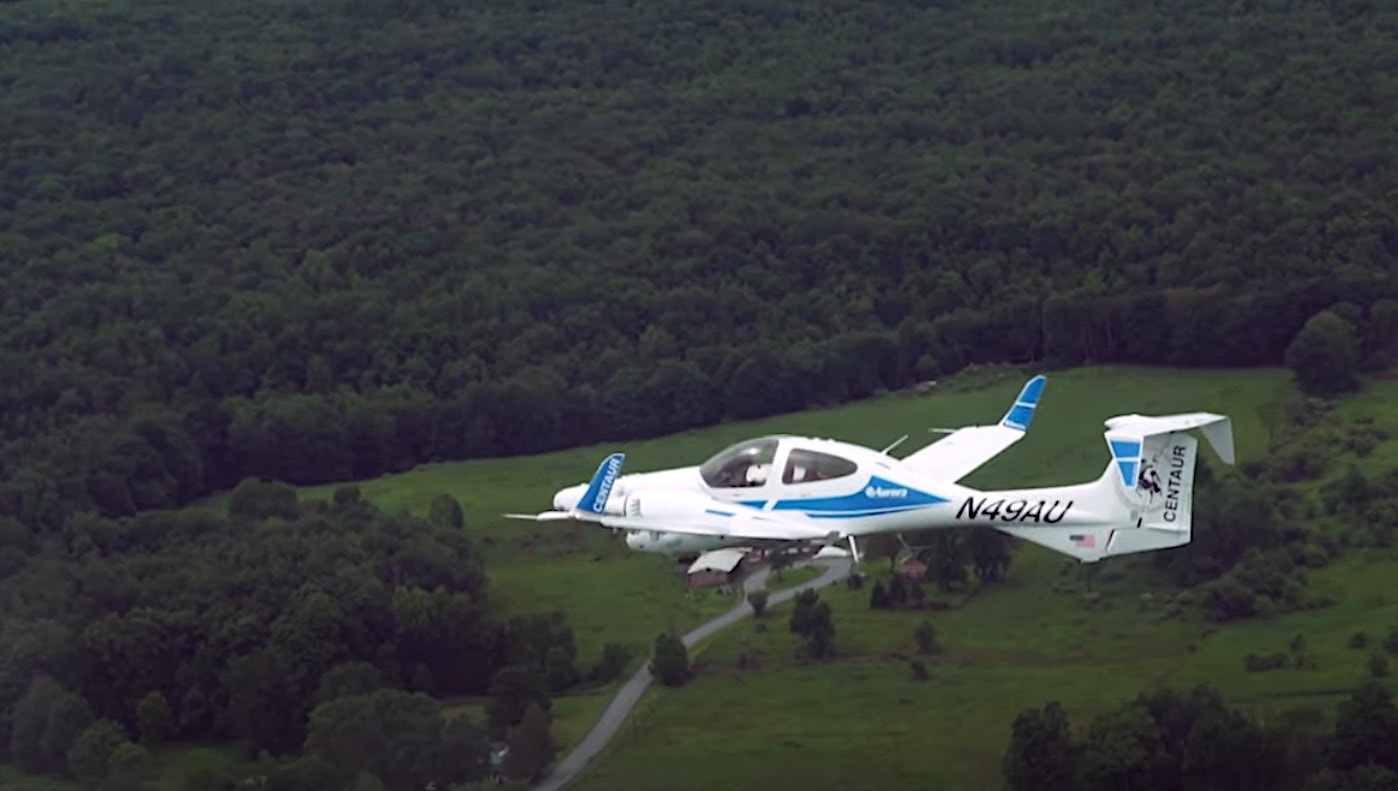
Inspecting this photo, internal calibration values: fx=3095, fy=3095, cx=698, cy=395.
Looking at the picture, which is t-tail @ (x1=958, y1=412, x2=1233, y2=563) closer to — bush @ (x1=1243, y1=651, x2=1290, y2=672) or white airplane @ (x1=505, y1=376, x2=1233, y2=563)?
white airplane @ (x1=505, y1=376, x2=1233, y2=563)

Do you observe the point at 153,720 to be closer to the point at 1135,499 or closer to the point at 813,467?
the point at 813,467

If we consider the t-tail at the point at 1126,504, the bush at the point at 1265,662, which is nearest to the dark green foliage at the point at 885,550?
the bush at the point at 1265,662

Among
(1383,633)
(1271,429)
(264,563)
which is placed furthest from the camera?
(1271,429)

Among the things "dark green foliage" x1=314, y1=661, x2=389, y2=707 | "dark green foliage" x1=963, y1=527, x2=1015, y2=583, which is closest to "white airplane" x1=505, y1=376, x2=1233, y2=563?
"dark green foliage" x1=314, y1=661, x2=389, y2=707

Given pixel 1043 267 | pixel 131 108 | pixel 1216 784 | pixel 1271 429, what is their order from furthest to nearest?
pixel 131 108 → pixel 1043 267 → pixel 1271 429 → pixel 1216 784

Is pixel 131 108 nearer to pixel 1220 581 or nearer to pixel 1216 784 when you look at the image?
pixel 1220 581

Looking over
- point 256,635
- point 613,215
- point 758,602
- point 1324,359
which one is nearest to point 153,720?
point 256,635

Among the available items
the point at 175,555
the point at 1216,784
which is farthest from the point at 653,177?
the point at 1216,784
